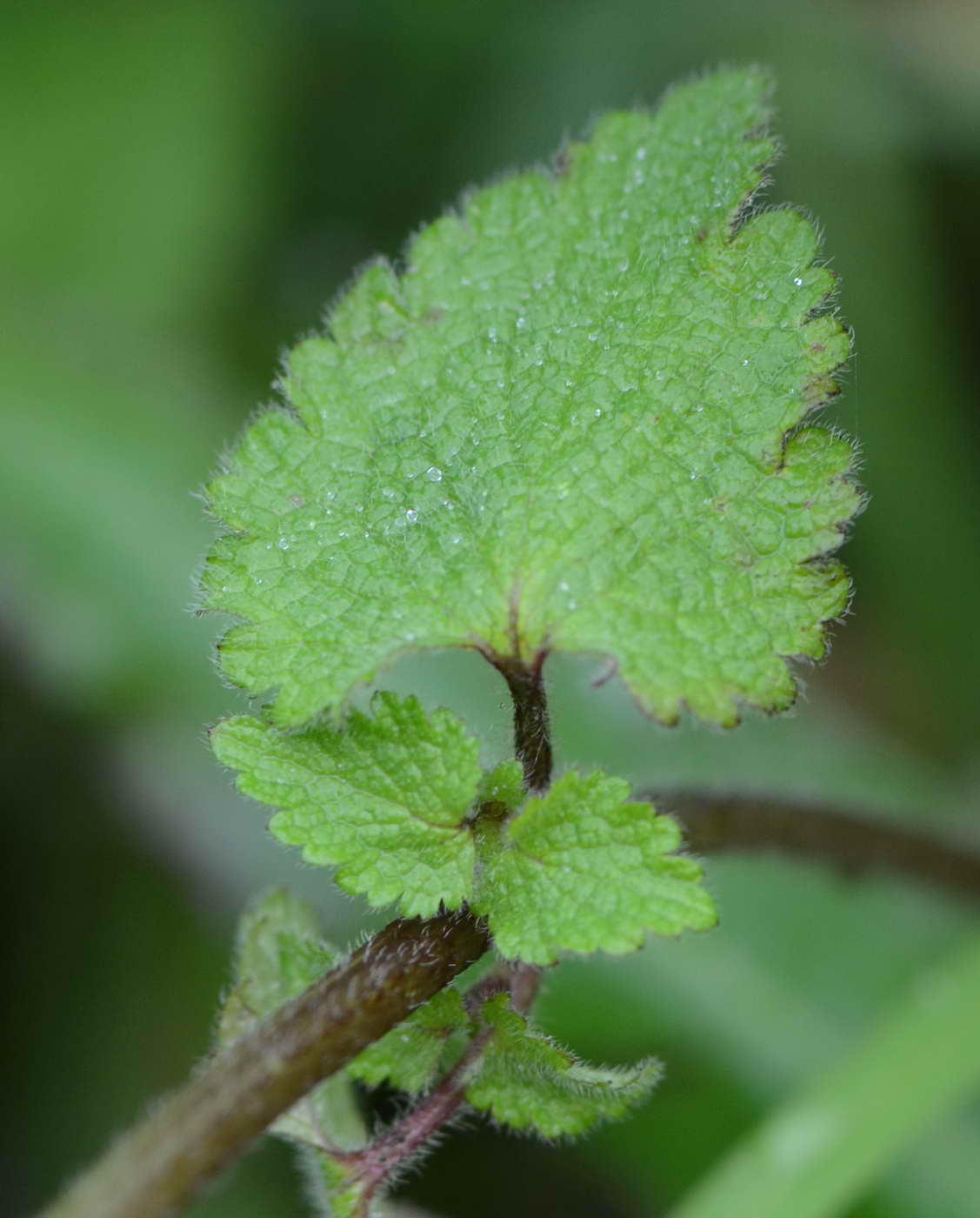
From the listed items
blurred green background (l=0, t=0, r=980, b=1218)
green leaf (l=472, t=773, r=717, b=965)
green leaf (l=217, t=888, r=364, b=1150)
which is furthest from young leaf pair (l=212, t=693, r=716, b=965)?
blurred green background (l=0, t=0, r=980, b=1218)

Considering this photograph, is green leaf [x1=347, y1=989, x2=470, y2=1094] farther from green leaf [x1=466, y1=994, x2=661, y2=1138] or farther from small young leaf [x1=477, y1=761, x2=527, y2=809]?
small young leaf [x1=477, y1=761, x2=527, y2=809]

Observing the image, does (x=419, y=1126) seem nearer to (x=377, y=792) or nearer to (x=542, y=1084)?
(x=542, y=1084)

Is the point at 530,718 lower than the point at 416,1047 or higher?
higher

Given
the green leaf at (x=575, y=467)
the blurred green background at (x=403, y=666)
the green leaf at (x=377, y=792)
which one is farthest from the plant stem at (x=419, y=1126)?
the blurred green background at (x=403, y=666)

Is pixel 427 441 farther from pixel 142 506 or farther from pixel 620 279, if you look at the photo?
pixel 142 506

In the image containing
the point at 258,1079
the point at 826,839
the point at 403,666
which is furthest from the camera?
the point at 403,666

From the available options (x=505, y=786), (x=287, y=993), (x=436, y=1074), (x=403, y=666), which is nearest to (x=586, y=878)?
(x=505, y=786)
